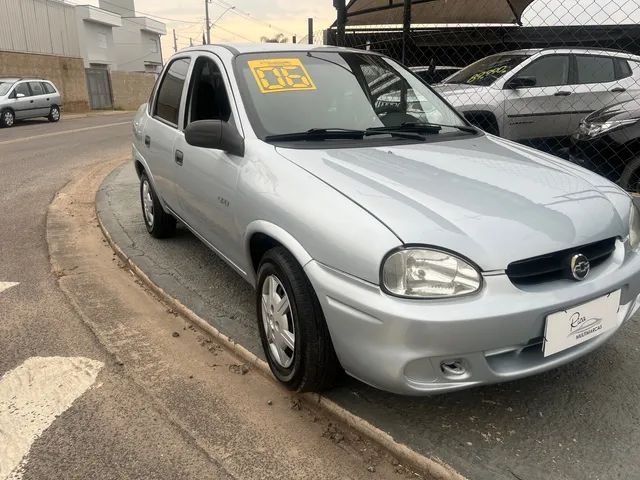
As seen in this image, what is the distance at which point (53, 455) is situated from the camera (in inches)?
93.0

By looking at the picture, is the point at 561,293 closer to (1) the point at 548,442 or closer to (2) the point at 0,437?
(1) the point at 548,442

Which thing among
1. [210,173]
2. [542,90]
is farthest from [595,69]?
[210,173]

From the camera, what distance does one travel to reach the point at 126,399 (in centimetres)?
276

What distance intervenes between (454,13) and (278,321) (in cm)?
1047

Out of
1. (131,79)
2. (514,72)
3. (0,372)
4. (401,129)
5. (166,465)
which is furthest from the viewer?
(131,79)

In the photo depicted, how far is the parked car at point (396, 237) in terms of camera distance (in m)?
2.11

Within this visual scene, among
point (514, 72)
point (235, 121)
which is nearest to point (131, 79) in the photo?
point (514, 72)

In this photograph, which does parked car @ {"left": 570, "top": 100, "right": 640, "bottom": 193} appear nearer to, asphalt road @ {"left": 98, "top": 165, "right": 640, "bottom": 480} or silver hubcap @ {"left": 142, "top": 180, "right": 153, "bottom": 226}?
asphalt road @ {"left": 98, "top": 165, "right": 640, "bottom": 480}

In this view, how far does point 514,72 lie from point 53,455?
7.15m

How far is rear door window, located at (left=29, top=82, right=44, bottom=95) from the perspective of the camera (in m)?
20.8

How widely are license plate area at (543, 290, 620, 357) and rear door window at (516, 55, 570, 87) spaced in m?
6.03

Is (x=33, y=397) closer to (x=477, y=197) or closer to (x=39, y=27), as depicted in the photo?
(x=477, y=197)

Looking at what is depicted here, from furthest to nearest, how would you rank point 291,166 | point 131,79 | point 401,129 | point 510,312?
point 131,79
point 401,129
point 291,166
point 510,312

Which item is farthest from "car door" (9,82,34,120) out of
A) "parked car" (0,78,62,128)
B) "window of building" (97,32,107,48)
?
"window of building" (97,32,107,48)
